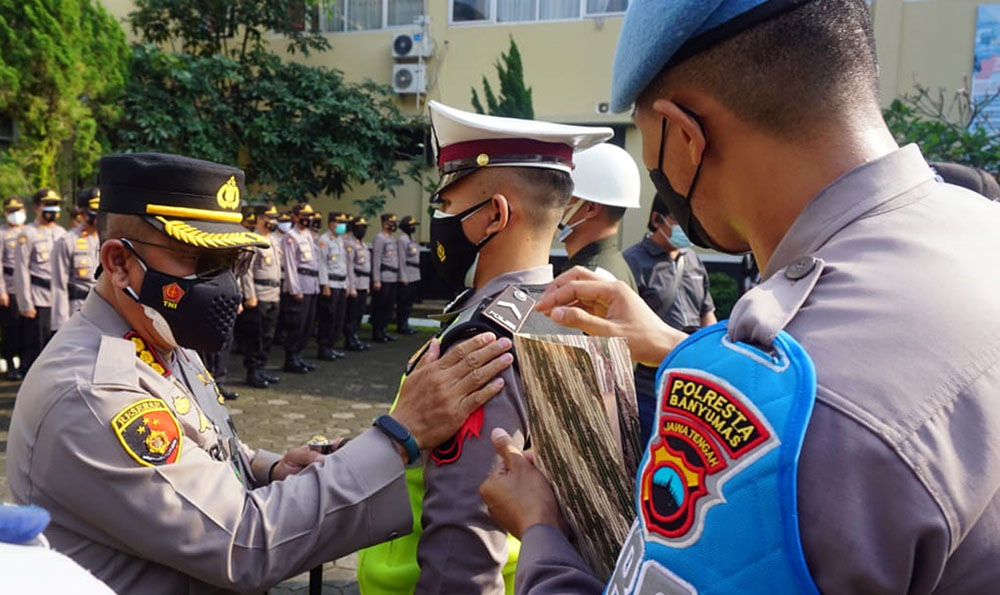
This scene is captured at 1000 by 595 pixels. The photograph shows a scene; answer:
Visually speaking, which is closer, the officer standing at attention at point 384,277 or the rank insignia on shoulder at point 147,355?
the rank insignia on shoulder at point 147,355

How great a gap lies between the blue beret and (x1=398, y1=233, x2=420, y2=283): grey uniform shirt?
517 inches

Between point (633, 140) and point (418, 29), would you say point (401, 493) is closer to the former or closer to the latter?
point (633, 140)

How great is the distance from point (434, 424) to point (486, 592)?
397 mm

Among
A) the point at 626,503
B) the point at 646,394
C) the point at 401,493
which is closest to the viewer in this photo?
the point at 626,503

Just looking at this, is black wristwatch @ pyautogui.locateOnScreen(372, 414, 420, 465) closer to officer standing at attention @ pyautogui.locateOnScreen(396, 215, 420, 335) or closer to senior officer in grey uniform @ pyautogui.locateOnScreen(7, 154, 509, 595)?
senior officer in grey uniform @ pyautogui.locateOnScreen(7, 154, 509, 595)

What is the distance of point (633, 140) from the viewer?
14.2m

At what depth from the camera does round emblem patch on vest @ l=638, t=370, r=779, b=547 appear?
753mm

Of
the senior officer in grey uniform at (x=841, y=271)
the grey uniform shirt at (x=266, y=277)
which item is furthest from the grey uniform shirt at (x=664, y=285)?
the grey uniform shirt at (x=266, y=277)

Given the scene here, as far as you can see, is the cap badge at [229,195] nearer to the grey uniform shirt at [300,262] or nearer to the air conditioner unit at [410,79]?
the grey uniform shirt at [300,262]

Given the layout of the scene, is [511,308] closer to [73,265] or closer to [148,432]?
[148,432]

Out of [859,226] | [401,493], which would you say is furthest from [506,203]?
[859,226]

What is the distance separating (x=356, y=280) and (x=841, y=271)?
12.2 metres

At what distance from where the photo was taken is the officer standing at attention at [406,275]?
14153 mm

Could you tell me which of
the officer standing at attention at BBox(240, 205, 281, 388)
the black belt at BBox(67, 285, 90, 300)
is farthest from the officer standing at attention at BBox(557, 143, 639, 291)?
the black belt at BBox(67, 285, 90, 300)
